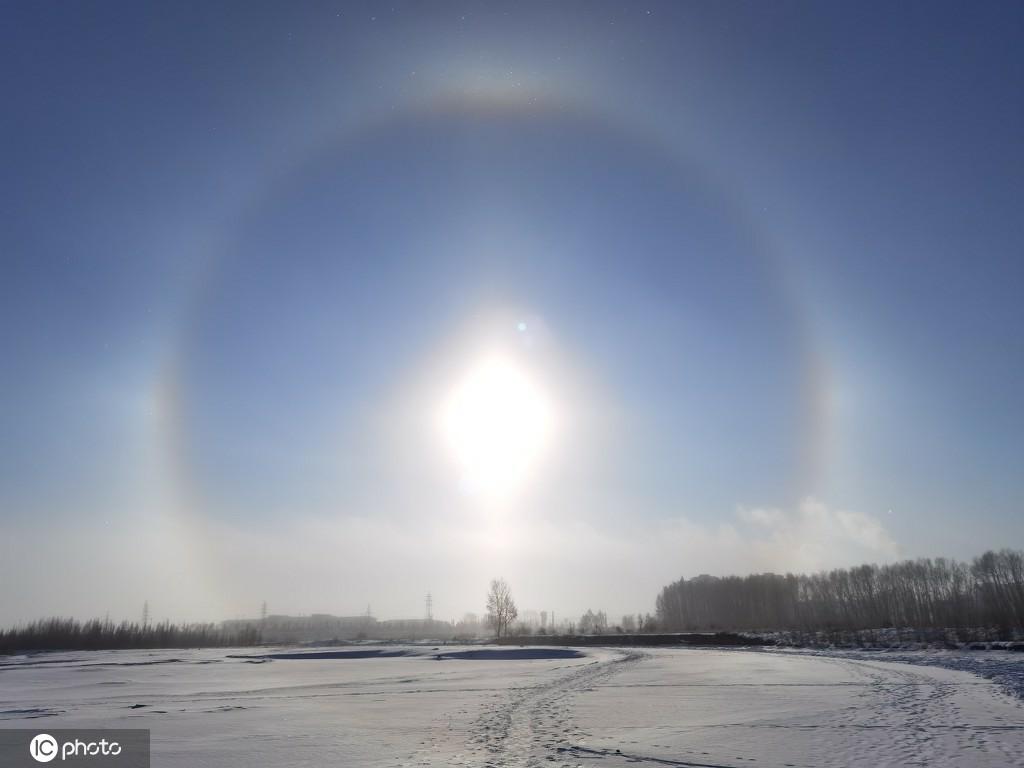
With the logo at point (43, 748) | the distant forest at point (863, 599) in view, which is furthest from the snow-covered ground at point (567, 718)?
the distant forest at point (863, 599)

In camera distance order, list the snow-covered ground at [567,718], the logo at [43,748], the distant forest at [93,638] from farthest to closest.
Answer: the distant forest at [93,638]
the logo at [43,748]
the snow-covered ground at [567,718]

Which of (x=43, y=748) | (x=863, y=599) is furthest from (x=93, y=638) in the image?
(x=863, y=599)

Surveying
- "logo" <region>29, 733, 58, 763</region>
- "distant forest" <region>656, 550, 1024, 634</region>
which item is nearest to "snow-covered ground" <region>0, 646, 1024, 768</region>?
"logo" <region>29, 733, 58, 763</region>

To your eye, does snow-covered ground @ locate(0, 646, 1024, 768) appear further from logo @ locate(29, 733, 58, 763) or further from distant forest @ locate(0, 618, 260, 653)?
distant forest @ locate(0, 618, 260, 653)

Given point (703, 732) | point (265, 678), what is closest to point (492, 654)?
point (265, 678)

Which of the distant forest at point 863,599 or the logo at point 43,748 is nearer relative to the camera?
the logo at point 43,748

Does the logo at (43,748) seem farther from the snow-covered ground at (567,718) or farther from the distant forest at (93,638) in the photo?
the distant forest at (93,638)
